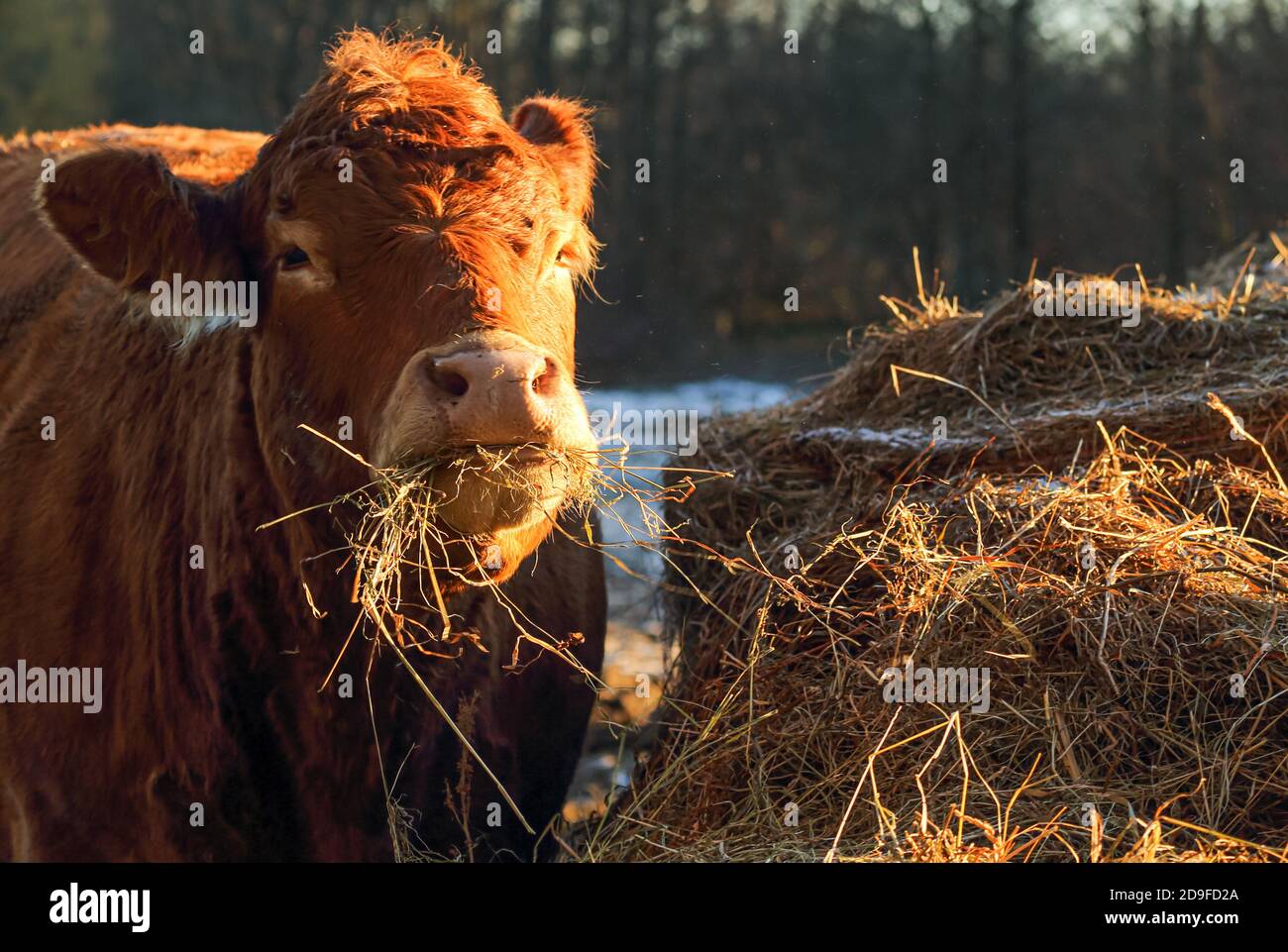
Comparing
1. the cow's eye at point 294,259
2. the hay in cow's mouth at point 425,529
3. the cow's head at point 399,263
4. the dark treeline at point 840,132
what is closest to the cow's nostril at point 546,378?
the cow's head at point 399,263

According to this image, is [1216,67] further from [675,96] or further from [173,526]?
[173,526]

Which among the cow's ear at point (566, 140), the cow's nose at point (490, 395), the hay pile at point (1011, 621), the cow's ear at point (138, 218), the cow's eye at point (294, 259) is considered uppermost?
the cow's ear at point (566, 140)

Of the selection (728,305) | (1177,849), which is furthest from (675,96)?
(1177,849)

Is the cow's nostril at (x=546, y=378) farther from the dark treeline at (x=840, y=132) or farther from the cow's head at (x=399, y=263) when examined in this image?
the dark treeline at (x=840, y=132)

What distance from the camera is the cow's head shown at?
2.45 metres

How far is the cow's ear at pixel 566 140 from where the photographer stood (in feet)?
11.8

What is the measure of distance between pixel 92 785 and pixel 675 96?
1948 cm

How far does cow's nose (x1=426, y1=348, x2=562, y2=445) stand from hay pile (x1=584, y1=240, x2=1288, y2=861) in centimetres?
101

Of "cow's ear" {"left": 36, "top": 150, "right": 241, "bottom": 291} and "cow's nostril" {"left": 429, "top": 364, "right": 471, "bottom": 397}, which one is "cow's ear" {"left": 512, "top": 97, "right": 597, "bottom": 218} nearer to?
"cow's ear" {"left": 36, "top": 150, "right": 241, "bottom": 291}

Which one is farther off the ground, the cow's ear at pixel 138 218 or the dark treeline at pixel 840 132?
the dark treeline at pixel 840 132

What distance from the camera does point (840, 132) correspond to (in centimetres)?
2033

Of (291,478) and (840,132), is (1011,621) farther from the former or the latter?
(840,132)

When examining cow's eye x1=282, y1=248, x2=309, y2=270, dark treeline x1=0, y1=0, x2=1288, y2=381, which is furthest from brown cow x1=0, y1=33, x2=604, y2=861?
dark treeline x1=0, y1=0, x2=1288, y2=381

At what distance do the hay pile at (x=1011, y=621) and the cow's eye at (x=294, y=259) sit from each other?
1.28m
